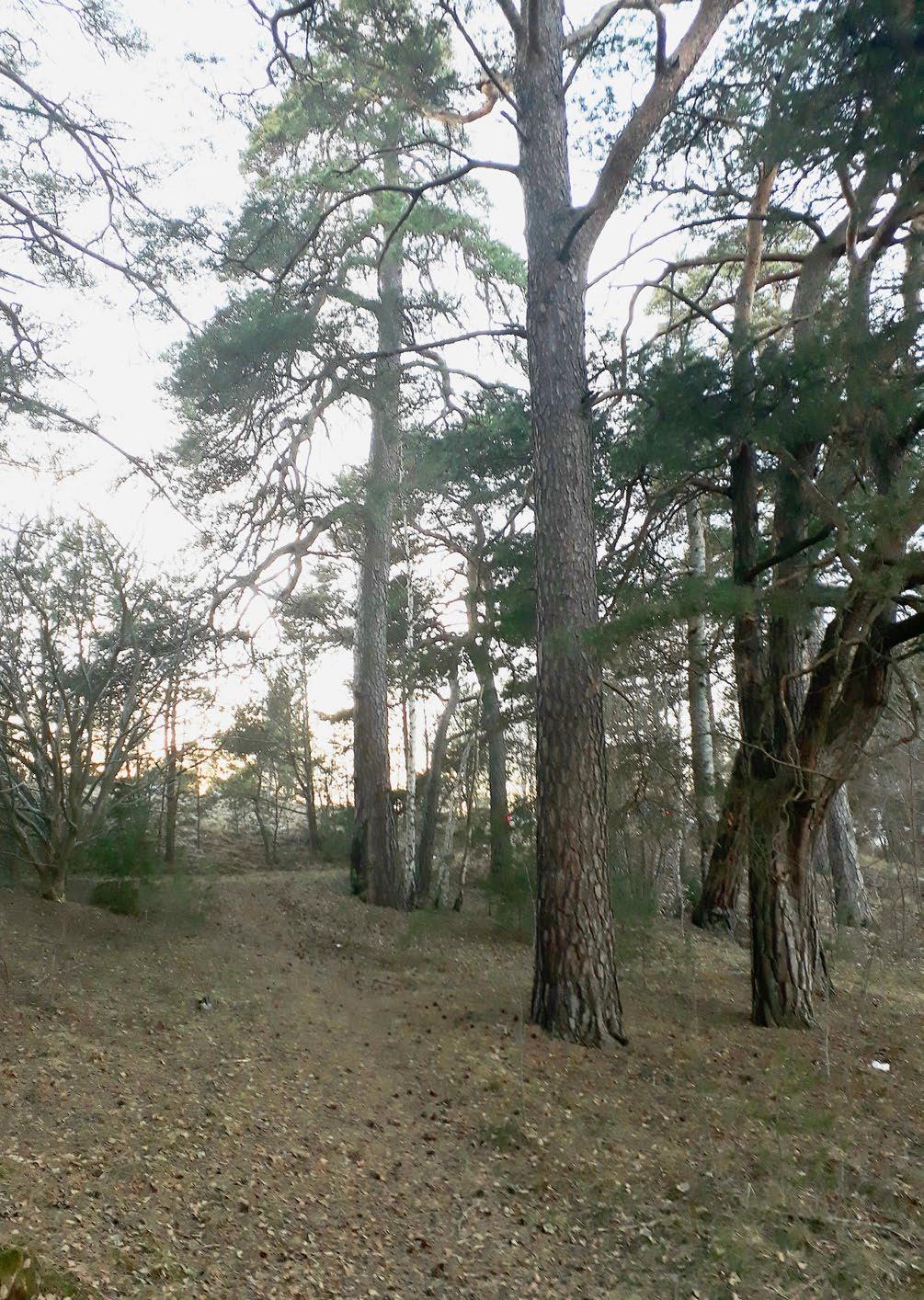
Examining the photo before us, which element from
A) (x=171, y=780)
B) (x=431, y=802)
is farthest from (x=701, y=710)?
(x=171, y=780)

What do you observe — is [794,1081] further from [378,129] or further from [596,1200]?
[378,129]

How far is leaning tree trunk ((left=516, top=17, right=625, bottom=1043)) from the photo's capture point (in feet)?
20.2

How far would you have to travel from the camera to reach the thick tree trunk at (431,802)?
43.2ft

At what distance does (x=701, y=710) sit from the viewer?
10.8 m

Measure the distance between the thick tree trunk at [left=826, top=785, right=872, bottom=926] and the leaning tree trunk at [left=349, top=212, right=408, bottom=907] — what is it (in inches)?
235

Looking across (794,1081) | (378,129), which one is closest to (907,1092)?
(794,1081)

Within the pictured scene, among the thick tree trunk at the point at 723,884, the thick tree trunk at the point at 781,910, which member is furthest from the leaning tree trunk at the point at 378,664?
the thick tree trunk at the point at 781,910

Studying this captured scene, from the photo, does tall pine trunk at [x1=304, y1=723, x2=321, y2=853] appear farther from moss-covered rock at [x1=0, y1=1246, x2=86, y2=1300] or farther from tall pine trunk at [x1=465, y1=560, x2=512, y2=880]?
moss-covered rock at [x1=0, y1=1246, x2=86, y2=1300]

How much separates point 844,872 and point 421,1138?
9487mm

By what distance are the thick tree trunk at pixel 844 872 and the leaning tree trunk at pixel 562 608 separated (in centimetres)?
716

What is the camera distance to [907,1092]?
561 centimetres

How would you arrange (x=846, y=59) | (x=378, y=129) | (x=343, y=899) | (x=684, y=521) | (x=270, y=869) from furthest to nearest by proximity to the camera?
1. (x=270, y=869)
2. (x=343, y=899)
3. (x=684, y=521)
4. (x=378, y=129)
5. (x=846, y=59)

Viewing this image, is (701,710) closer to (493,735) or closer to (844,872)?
(493,735)

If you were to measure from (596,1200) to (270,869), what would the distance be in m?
14.3
